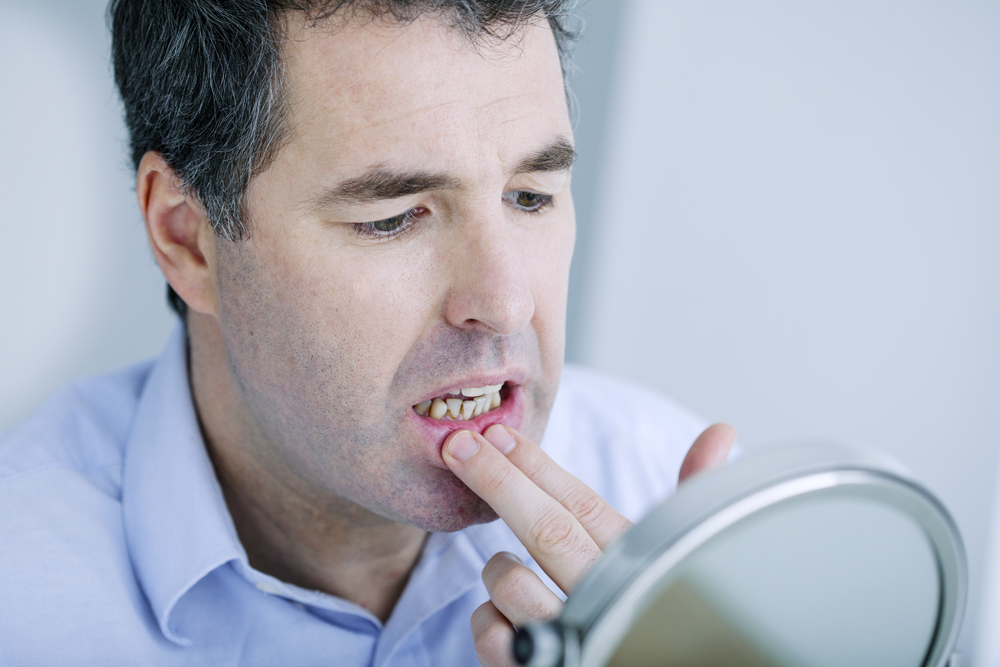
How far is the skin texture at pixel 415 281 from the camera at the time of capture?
855 mm

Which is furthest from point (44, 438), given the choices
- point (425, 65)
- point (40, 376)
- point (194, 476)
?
point (425, 65)

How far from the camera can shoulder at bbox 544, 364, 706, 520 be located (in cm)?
140

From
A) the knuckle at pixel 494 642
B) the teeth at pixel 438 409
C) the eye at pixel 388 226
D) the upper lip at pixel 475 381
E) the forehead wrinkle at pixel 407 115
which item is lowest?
the knuckle at pixel 494 642

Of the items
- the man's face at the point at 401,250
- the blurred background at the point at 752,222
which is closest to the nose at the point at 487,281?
the man's face at the point at 401,250

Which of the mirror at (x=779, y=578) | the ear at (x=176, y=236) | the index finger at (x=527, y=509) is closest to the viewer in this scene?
the mirror at (x=779, y=578)

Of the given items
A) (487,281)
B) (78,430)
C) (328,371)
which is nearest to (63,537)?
(78,430)

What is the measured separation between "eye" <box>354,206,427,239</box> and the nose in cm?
6

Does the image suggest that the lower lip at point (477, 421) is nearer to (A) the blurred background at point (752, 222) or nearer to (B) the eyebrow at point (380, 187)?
(B) the eyebrow at point (380, 187)

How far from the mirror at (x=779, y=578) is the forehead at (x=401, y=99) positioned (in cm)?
52

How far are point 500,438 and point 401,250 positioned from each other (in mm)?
247

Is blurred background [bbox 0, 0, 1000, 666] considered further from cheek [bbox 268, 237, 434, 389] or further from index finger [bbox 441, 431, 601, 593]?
index finger [bbox 441, 431, 601, 593]

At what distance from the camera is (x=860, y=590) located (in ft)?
1.89

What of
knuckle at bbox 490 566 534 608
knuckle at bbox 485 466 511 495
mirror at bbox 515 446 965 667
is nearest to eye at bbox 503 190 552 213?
knuckle at bbox 485 466 511 495

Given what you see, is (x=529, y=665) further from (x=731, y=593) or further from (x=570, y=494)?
(x=570, y=494)
